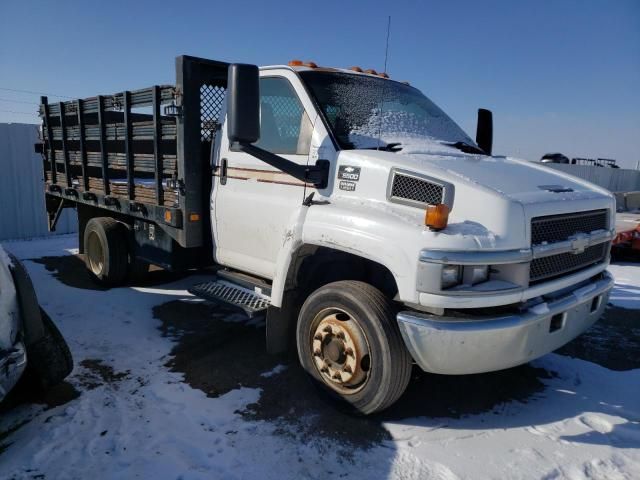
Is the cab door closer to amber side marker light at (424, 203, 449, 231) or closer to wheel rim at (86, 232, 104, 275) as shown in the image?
amber side marker light at (424, 203, 449, 231)

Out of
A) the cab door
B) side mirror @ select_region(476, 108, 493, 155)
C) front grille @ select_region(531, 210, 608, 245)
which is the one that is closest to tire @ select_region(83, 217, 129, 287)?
the cab door

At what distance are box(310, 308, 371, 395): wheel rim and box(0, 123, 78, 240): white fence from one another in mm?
8779

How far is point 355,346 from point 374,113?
1.87 meters

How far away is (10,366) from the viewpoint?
8.46ft

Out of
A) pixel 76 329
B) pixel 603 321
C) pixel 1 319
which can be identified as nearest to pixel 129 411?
pixel 1 319

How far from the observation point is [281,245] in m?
3.62

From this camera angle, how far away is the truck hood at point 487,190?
2672 mm

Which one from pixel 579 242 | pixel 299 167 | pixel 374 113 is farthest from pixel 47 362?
pixel 579 242

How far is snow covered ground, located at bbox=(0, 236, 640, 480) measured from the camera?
2643mm

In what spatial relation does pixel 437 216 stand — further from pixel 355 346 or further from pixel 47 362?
pixel 47 362

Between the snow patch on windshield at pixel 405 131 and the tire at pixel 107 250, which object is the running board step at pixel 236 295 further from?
the tire at pixel 107 250

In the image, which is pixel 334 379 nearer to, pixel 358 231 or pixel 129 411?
pixel 358 231

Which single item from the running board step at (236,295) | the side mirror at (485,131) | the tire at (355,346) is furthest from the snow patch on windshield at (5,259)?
the side mirror at (485,131)

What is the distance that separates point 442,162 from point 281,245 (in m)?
1.33
